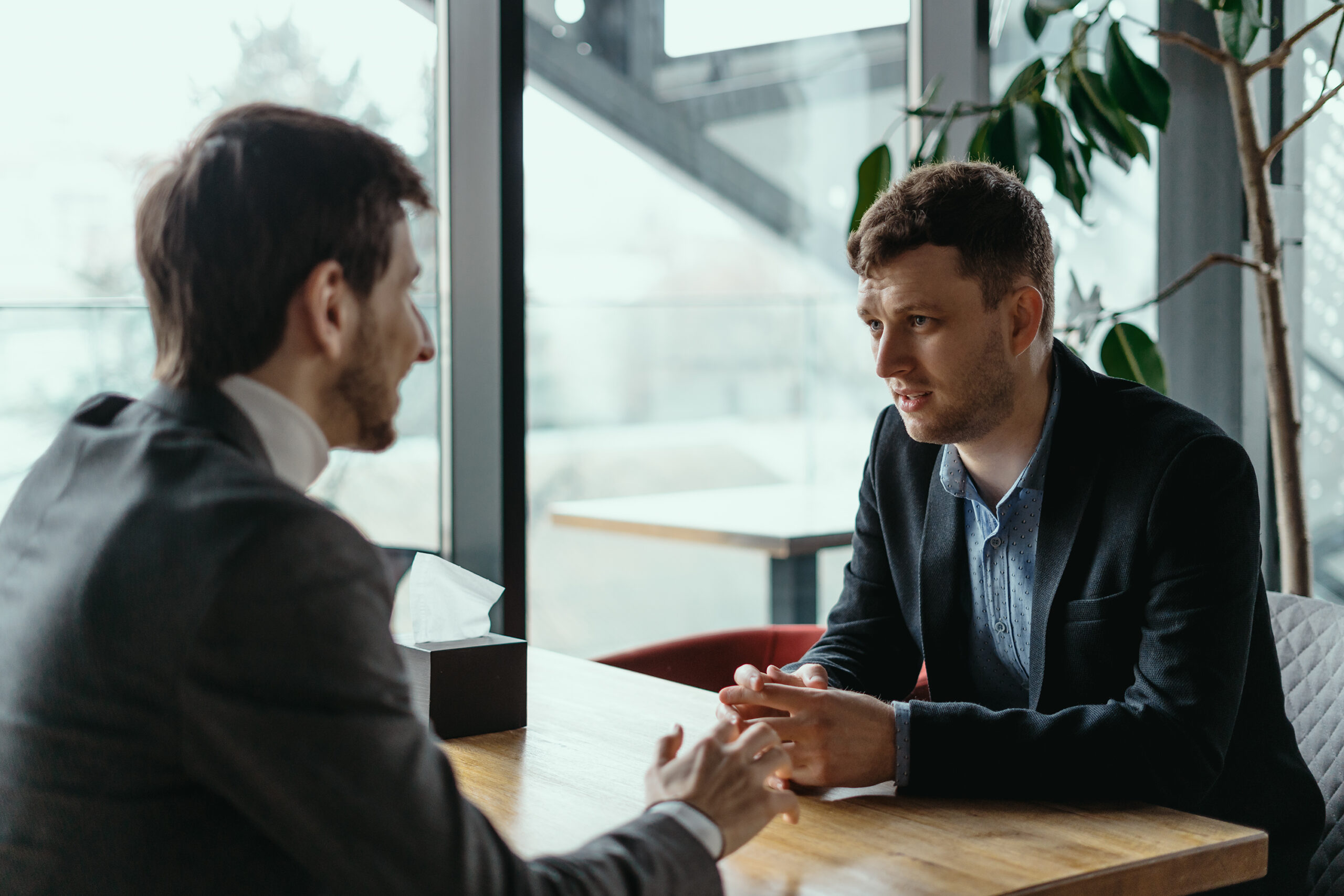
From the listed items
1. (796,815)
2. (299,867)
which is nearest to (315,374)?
(299,867)

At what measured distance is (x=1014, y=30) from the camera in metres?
3.38

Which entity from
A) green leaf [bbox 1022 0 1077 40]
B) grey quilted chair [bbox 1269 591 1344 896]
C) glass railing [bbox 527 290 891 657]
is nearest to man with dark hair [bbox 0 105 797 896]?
grey quilted chair [bbox 1269 591 1344 896]

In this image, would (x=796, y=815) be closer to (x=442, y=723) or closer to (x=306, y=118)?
(x=442, y=723)

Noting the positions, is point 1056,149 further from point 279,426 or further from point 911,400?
point 279,426

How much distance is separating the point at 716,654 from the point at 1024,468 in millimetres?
Answer: 770

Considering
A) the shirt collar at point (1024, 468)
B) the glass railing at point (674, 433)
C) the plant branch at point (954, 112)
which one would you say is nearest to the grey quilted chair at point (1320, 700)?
the shirt collar at point (1024, 468)

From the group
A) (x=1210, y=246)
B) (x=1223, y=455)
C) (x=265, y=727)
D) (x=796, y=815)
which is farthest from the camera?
(x=1210, y=246)

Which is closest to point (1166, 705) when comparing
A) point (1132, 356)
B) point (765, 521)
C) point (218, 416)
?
point (218, 416)

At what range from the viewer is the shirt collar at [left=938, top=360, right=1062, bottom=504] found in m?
1.64

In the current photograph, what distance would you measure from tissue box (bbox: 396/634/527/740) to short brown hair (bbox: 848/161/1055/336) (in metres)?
0.73

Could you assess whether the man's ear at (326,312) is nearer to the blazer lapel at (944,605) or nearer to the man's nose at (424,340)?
the man's nose at (424,340)

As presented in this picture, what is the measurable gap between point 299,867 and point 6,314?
1680 mm

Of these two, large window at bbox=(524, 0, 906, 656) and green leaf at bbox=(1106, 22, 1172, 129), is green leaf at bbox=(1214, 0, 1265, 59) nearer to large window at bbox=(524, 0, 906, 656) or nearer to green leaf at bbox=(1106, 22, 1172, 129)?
green leaf at bbox=(1106, 22, 1172, 129)

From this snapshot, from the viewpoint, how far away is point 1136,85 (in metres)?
2.46
